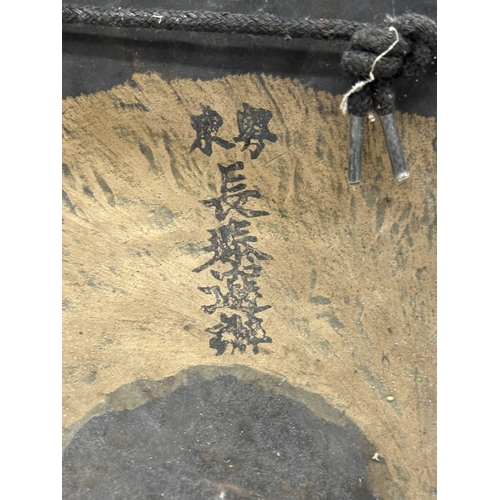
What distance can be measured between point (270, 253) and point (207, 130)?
381 millimetres

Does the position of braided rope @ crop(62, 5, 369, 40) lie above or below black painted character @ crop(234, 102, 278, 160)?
above

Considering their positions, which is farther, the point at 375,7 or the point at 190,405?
the point at 190,405

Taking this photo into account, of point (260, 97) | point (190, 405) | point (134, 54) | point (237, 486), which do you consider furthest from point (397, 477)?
point (134, 54)

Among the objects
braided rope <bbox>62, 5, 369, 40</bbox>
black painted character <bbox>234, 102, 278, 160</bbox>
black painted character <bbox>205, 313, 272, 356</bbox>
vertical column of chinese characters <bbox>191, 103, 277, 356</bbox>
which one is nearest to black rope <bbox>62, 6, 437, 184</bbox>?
braided rope <bbox>62, 5, 369, 40</bbox>

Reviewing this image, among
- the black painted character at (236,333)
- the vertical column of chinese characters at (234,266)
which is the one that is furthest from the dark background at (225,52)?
the black painted character at (236,333)

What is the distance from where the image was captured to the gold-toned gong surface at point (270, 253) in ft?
4.33

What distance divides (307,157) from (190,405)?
76cm

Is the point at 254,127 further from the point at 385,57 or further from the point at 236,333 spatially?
the point at 236,333

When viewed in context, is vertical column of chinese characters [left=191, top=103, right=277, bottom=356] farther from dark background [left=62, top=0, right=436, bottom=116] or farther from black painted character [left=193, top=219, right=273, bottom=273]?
dark background [left=62, top=0, right=436, bottom=116]

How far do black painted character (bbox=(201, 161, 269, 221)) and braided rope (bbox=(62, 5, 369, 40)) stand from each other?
348 millimetres

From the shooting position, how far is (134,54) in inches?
52.0

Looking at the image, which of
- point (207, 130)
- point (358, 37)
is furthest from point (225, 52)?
point (358, 37)

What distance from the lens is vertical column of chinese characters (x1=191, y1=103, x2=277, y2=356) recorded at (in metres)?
1.37

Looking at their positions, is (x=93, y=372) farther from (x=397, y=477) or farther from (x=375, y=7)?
(x=375, y=7)
